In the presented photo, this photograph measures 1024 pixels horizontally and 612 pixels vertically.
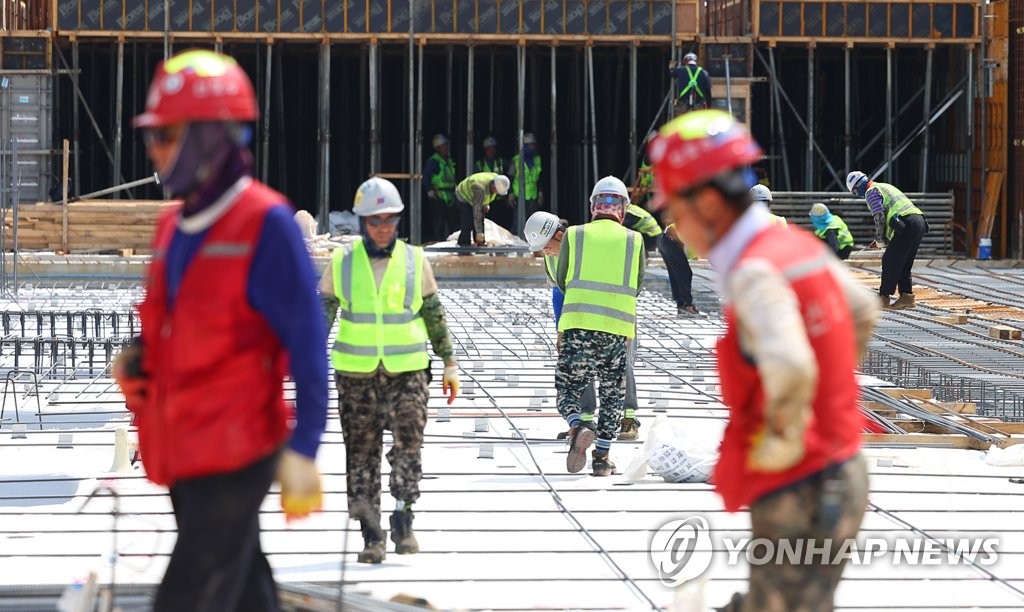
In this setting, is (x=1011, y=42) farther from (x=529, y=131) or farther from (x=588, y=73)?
(x=529, y=131)

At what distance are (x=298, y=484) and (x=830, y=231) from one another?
Result: 1424cm

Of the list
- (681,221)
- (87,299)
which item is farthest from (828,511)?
(87,299)

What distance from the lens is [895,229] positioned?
15.4m

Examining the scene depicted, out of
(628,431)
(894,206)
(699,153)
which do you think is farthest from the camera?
(894,206)

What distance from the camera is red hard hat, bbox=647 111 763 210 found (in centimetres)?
358

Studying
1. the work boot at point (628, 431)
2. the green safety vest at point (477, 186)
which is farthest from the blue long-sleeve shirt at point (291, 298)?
the green safety vest at point (477, 186)

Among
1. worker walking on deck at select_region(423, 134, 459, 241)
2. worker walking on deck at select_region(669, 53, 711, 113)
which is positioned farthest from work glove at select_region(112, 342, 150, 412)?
worker walking on deck at select_region(423, 134, 459, 241)

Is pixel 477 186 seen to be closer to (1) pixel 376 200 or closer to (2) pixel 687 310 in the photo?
(2) pixel 687 310

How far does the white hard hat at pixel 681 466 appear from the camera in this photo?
328 inches

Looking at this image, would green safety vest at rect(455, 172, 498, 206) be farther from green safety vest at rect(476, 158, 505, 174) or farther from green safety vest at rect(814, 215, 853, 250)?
green safety vest at rect(476, 158, 505, 174)

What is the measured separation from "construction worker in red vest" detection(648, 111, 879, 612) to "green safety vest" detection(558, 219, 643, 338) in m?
4.67

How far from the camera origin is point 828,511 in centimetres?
360

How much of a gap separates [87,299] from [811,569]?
15.8m

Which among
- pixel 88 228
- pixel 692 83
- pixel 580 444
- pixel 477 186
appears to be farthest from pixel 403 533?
pixel 88 228
